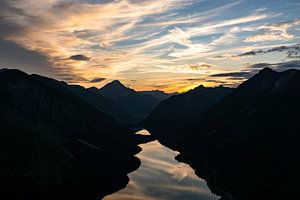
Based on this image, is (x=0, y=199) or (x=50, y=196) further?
(x=50, y=196)

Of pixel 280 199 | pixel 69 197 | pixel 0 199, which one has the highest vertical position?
pixel 0 199

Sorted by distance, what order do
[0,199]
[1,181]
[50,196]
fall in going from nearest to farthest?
[0,199]
[1,181]
[50,196]

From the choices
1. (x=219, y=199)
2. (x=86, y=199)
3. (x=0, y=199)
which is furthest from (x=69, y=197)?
(x=219, y=199)

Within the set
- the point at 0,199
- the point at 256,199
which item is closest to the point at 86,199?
the point at 0,199

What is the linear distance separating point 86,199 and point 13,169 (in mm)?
40122

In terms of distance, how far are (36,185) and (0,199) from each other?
1593 inches

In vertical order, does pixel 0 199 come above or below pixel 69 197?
above

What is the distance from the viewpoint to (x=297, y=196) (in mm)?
189750

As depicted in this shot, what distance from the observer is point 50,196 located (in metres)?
188

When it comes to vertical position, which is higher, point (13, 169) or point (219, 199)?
point (13, 169)

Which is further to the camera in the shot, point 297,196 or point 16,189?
point 297,196

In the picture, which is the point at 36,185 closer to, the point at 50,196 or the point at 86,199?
the point at 50,196

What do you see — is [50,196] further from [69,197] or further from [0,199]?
[0,199]

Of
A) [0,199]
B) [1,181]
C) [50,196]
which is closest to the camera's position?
[0,199]
